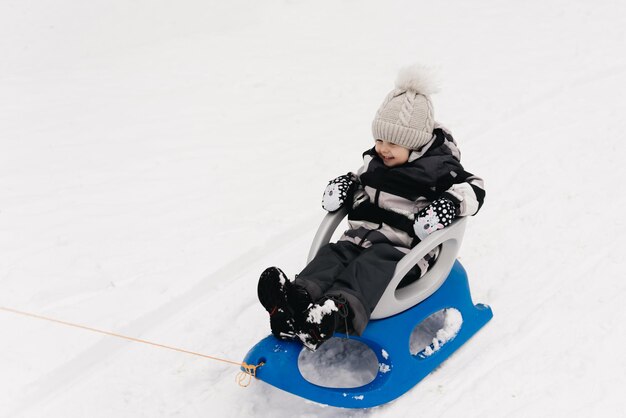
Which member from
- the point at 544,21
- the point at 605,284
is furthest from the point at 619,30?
the point at 605,284

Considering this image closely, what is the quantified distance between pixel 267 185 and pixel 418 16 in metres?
5.26

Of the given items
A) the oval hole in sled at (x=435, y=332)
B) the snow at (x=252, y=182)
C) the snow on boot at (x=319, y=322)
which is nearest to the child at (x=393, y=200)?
the snow on boot at (x=319, y=322)

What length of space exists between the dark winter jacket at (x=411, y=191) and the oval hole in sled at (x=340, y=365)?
0.56 meters

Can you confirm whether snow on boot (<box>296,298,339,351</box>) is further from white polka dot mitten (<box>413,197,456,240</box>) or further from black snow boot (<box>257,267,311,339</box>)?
white polka dot mitten (<box>413,197,456,240</box>)

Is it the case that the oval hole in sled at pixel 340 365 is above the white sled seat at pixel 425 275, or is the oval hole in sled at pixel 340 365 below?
below

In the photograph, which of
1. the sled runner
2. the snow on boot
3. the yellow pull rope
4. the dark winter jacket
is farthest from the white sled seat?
the yellow pull rope

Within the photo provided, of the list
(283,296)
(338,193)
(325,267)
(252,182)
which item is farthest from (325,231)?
(252,182)

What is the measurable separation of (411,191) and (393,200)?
0.10 meters

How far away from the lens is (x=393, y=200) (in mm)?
2949

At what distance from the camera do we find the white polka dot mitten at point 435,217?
2742 millimetres

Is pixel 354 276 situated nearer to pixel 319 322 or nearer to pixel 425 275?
pixel 319 322

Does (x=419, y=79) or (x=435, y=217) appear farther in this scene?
(x=419, y=79)

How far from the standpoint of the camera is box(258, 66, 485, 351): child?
2611mm

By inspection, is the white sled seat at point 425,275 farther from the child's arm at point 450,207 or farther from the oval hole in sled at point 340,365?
the oval hole in sled at point 340,365
